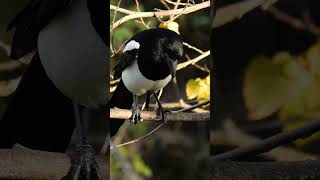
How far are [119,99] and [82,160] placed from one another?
10.1 inches

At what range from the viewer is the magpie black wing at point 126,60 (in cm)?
200

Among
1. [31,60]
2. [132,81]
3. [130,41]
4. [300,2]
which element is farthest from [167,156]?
[300,2]

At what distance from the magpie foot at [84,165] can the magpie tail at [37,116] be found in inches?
2.8

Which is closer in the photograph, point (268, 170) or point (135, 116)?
point (268, 170)

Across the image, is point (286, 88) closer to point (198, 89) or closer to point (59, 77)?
point (198, 89)

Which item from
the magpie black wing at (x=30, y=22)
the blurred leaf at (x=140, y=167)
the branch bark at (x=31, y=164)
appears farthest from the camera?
the blurred leaf at (x=140, y=167)

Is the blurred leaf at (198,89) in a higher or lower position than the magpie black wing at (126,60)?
lower

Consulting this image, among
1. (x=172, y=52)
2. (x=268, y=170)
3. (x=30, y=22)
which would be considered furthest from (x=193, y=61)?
(x=30, y=22)

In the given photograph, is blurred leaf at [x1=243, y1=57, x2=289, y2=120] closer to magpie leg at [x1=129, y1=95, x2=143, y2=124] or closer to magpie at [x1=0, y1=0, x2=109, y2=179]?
magpie leg at [x1=129, y1=95, x2=143, y2=124]

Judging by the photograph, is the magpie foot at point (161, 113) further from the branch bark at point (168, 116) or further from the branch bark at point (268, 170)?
the branch bark at point (268, 170)

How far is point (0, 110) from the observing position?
2.05 meters

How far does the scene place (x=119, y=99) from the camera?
204 cm

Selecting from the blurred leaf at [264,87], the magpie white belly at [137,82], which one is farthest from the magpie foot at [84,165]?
the blurred leaf at [264,87]

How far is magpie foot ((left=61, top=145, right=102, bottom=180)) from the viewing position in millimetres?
2004
